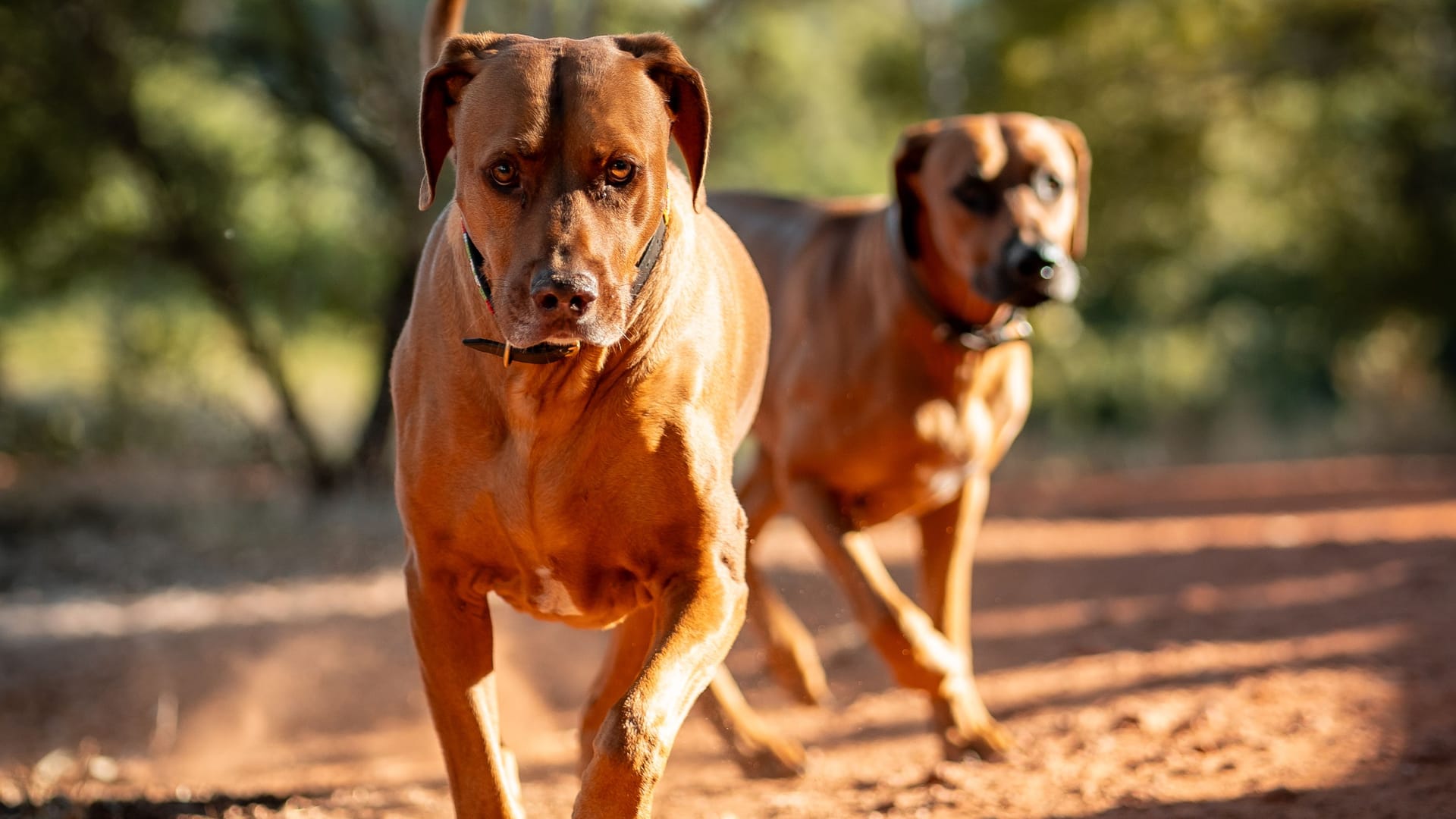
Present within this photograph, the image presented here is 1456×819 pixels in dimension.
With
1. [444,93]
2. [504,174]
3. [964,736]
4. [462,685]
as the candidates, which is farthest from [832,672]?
[504,174]

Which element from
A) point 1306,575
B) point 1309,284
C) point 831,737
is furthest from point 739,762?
point 1309,284

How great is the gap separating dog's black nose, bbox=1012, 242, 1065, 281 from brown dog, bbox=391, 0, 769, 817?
5.93 feet

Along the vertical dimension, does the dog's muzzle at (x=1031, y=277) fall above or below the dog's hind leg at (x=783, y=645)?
above

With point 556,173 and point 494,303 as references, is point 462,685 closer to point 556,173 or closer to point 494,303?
point 494,303

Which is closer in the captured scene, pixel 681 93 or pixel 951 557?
pixel 681 93

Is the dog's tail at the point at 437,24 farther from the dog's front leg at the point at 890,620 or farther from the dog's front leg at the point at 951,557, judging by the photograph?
the dog's front leg at the point at 951,557

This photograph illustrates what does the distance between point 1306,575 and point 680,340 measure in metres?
6.09

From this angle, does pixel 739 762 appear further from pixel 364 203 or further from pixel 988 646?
pixel 364 203

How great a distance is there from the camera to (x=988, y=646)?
719cm

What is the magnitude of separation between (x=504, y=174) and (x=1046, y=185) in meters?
2.88

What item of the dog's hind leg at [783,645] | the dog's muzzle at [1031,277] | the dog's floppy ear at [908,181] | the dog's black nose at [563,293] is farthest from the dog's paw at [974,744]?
the dog's black nose at [563,293]

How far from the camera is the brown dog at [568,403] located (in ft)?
9.21

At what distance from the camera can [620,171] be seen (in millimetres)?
2875

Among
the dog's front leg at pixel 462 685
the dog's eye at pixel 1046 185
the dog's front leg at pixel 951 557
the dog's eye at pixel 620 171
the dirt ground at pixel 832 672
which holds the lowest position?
the dirt ground at pixel 832 672
